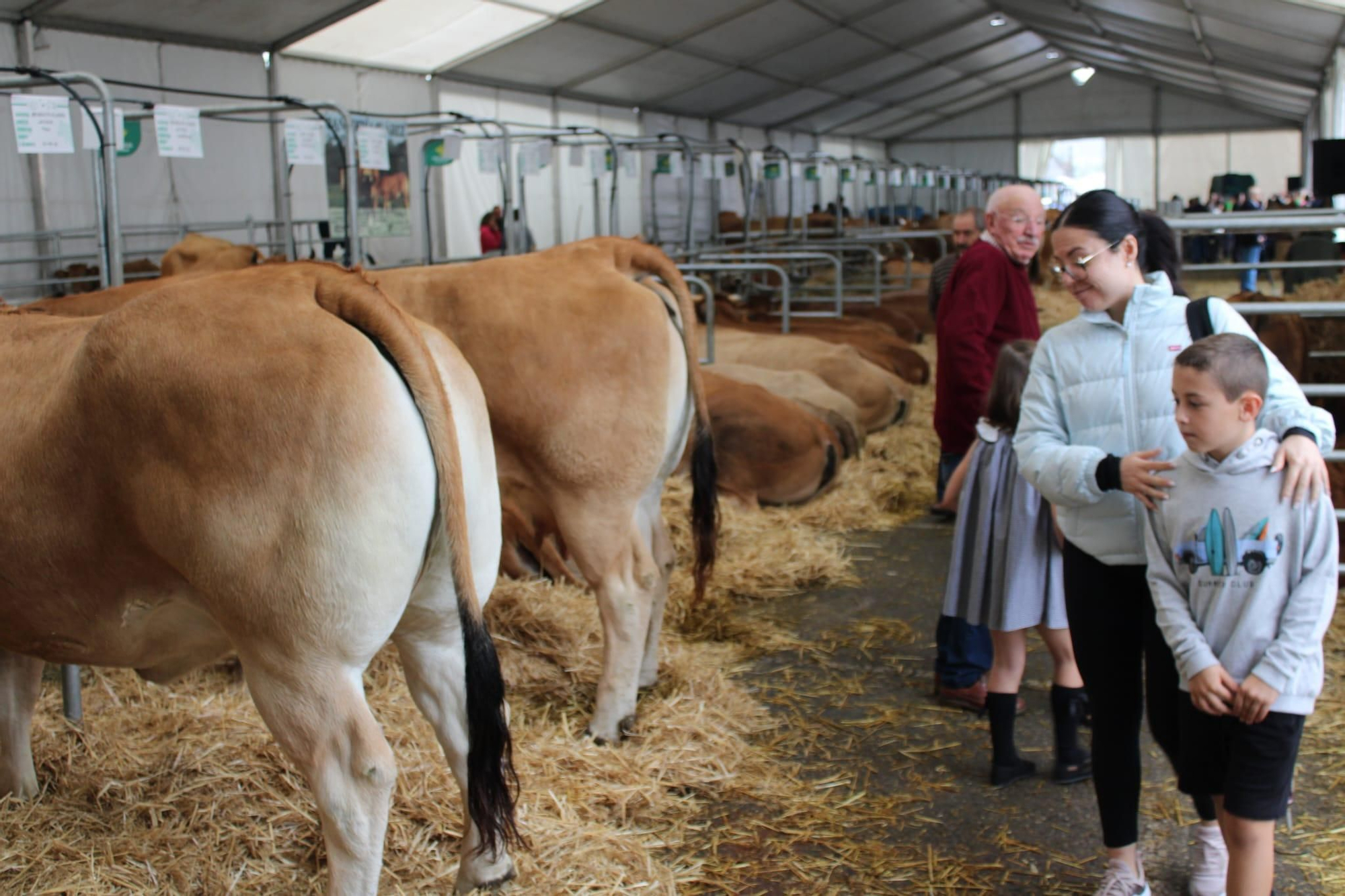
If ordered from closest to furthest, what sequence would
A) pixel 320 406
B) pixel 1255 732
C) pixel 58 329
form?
pixel 320 406, pixel 1255 732, pixel 58 329

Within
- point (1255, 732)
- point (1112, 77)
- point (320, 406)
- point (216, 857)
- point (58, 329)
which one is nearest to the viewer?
point (320, 406)

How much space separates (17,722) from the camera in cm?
313

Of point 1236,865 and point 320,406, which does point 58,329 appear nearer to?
point 320,406

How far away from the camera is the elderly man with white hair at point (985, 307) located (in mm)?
4613

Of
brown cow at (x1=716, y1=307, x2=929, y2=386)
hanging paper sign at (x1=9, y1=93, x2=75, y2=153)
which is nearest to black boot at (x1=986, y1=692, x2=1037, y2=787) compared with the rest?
hanging paper sign at (x1=9, y1=93, x2=75, y2=153)

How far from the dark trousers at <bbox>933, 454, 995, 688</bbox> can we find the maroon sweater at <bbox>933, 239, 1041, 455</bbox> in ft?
3.02

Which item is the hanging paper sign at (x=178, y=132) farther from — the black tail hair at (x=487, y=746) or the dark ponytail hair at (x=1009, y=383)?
the dark ponytail hair at (x=1009, y=383)

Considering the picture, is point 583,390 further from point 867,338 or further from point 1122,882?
point 867,338

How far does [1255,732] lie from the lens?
2383 millimetres

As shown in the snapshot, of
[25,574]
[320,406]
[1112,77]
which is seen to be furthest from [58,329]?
[1112,77]

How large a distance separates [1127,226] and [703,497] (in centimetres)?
202

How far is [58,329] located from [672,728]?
2.24 m

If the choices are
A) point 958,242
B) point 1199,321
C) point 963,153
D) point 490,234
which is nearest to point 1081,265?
point 1199,321

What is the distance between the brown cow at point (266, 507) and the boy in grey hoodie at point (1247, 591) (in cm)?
149
